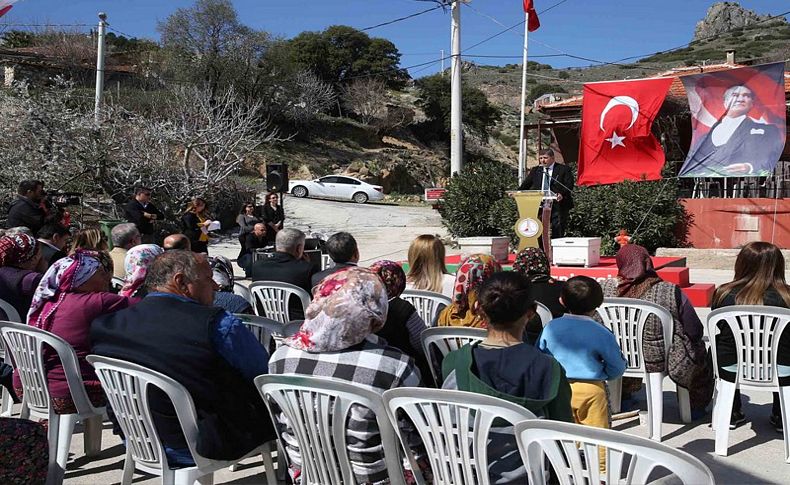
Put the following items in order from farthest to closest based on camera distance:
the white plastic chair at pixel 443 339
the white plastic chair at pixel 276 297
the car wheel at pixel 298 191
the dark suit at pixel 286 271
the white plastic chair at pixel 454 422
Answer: the car wheel at pixel 298 191 → the dark suit at pixel 286 271 → the white plastic chair at pixel 276 297 → the white plastic chair at pixel 443 339 → the white plastic chair at pixel 454 422

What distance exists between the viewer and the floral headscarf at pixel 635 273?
4320 millimetres

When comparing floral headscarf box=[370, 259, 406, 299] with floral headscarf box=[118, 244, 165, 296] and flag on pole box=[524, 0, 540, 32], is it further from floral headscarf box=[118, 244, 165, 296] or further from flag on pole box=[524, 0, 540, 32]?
flag on pole box=[524, 0, 540, 32]

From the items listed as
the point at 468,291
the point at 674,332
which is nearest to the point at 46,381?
the point at 468,291

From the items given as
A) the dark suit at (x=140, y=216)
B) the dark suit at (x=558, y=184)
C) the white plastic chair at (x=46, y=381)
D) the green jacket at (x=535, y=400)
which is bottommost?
the white plastic chair at (x=46, y=381)

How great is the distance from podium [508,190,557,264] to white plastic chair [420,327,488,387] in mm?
6025

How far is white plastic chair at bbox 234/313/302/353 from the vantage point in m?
3.72

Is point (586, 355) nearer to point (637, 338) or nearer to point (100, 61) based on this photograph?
point (637, 338)

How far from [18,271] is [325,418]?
9.82 ft

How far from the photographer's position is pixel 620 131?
31.3 feet

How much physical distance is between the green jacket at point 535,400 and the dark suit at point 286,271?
2798 mm

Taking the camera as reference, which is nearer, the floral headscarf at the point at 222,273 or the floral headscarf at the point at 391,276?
the floral headscarf at the point at 391,276

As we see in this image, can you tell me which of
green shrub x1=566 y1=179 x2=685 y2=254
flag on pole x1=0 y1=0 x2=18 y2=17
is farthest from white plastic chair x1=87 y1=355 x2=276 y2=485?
green shrub x1=566 y1=179 x2=685 y2=254

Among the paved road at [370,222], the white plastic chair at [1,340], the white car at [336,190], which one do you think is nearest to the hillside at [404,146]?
the white car at [336,190]

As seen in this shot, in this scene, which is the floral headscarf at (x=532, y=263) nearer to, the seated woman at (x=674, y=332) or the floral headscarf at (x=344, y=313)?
the seated woman at (x=674, y=332)
